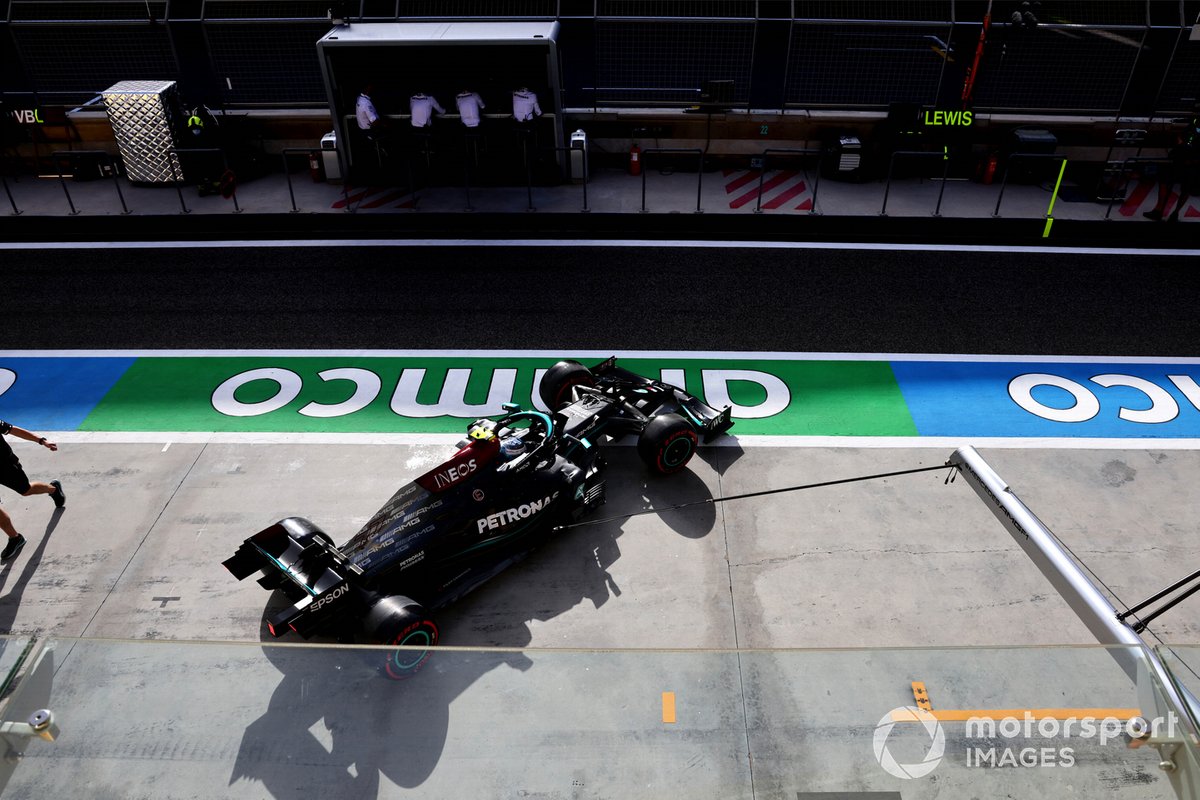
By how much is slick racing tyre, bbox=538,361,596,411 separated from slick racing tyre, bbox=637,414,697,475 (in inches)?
48.0

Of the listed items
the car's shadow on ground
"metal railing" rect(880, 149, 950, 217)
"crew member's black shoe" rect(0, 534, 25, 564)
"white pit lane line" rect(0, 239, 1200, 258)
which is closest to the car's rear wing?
the car's shadow on ground

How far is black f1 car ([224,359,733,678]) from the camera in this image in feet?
21.2

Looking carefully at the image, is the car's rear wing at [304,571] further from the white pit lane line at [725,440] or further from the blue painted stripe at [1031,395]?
the blue painted stripe at [1031,395]

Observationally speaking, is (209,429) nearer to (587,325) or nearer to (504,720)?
(587,325)

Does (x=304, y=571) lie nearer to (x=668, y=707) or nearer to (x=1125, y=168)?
(x=668, y=707)

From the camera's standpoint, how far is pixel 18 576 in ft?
25.7

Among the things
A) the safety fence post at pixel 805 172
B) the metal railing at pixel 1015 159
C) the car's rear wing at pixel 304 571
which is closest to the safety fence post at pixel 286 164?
the safety fence post at pixel 805 172

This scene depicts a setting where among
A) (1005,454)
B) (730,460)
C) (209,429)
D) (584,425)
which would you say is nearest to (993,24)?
(1005,454)

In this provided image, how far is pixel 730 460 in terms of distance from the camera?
9266mm

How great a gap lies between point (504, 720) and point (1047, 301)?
1186 cm

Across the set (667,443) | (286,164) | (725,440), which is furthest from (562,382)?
(286,164)

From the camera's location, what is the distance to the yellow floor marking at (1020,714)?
338 cm

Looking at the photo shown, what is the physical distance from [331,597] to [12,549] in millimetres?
4085

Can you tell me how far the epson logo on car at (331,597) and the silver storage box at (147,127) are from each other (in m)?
11.9
